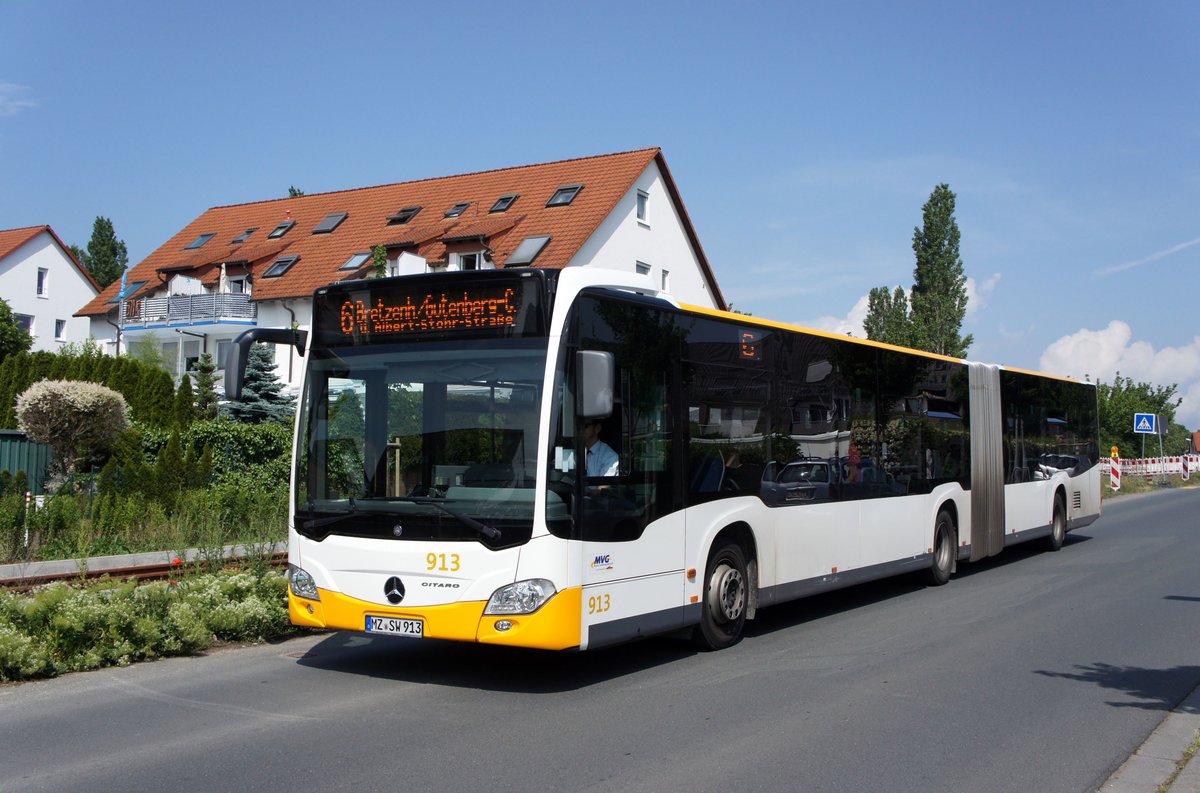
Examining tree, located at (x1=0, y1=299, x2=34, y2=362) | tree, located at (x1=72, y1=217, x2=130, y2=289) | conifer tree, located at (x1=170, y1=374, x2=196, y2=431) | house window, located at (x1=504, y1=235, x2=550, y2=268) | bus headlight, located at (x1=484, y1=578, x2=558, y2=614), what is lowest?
bus headlight, located at (x1=484, y1=578, x2=558, y2=614)

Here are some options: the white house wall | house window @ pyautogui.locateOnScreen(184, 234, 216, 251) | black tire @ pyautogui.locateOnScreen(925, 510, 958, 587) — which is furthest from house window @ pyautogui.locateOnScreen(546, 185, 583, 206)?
black tire @ pyautogui.locateOnScreen(925, 510, 958, 587)

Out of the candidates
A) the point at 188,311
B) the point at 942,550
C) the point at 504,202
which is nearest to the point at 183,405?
the point at 188,311

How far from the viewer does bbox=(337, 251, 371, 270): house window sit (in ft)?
136

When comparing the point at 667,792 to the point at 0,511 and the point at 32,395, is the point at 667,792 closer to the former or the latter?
the point at 0,511

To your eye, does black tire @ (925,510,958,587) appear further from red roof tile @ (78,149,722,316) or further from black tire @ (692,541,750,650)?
red roof tile @ (78,149,722,316)

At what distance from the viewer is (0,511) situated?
16.6m

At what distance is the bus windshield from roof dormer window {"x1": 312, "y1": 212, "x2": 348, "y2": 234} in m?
39.4

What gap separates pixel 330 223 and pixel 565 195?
11184mm

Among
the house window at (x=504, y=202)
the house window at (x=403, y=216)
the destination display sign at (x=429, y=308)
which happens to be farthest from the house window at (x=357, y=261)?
the destination display sign at (x=429, y=308)

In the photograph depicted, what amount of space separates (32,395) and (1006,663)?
790 inches

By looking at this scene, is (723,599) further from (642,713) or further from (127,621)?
(127,621)

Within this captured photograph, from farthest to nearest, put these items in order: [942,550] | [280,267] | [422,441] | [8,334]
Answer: [280,267] < [8,334] < [942,550] < [422,441]

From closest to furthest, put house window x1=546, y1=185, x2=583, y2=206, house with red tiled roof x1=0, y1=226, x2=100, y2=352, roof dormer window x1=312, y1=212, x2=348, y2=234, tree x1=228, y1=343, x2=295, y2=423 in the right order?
tree x1=228, y1=343, x2=295, y2=423
house window x1=546, y1=185, x2=583, y2=206
roof dormer window x1=312, y1=212, x2=348, y2=234
house with red tiled roof x1=0, y1=226, x2=100, y2=352

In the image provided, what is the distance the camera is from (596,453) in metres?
8.27
